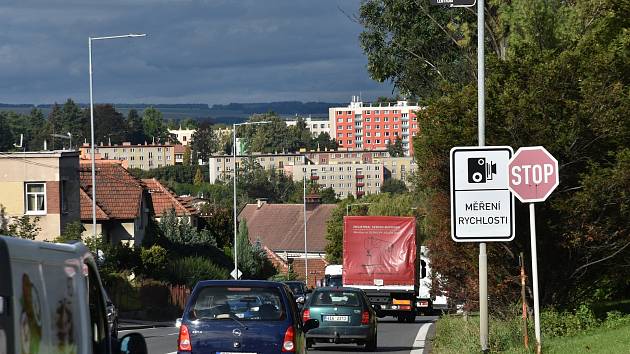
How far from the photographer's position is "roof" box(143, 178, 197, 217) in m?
77.2

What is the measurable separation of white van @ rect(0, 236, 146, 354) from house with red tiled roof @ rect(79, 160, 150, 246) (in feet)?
183

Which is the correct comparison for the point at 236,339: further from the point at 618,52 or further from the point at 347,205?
the point at 347,205

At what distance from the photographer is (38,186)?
57688 mm

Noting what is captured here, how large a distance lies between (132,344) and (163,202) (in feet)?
237

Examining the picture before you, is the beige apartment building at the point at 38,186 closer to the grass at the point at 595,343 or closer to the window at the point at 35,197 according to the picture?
the window at the point at 35,197

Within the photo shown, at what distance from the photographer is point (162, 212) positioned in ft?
251

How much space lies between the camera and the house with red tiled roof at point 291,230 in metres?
108

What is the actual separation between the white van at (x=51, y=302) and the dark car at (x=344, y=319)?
1813 cm

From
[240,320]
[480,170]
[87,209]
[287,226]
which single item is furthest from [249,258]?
[240,320]

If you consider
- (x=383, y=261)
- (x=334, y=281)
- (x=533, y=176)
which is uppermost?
(x=533, y=176)

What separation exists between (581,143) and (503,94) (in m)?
1.93

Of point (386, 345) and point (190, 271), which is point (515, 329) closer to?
point (386, 345)

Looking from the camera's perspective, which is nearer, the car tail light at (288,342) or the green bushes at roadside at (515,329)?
the car tail light at (288,342)

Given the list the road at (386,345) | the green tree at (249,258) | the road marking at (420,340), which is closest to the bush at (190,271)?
the green tree at (249,258)
